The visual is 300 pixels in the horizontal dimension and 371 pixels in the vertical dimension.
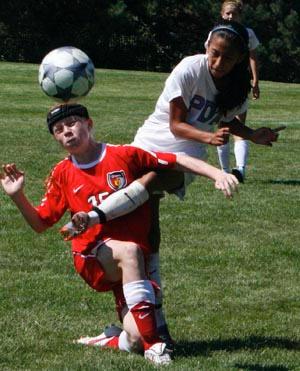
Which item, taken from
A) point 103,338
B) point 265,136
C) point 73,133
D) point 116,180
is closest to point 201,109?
point 265,136

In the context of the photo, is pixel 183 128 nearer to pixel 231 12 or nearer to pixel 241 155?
pixel 231 12

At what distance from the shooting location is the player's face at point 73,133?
5.30 metres

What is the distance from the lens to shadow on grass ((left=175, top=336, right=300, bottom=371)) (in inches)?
218

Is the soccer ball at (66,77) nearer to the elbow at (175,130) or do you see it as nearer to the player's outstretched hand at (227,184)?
the elbow at (175,130)

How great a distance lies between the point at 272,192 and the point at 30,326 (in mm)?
5998

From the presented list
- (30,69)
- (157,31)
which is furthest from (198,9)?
(30,69)

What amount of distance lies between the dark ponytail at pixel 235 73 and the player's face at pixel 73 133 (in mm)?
869

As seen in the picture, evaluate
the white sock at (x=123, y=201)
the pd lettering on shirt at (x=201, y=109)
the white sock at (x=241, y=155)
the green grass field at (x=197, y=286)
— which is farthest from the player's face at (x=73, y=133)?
the white sock at (x=241, y=155)

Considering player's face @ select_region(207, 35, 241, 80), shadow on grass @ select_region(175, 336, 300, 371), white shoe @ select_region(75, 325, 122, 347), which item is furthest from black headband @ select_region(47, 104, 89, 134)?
shadow on grass @ select_region(175, 336, 300, 371)

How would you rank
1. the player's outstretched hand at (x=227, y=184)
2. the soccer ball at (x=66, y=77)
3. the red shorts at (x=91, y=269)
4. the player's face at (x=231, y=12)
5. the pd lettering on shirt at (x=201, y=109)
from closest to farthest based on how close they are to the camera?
the player's outstretched hand at (x=227, y=184), the red shorts at (x=91, y=269), the pd lettering on shirt at (x=201, y=109), the soccer ball at (x=66, y=77), the player's face at (x=231, y=12)

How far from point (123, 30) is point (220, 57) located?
3803cm

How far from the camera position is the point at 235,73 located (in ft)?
18.9

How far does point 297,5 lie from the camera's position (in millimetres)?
42844

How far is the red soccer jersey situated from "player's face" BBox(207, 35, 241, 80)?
23.2 inches
